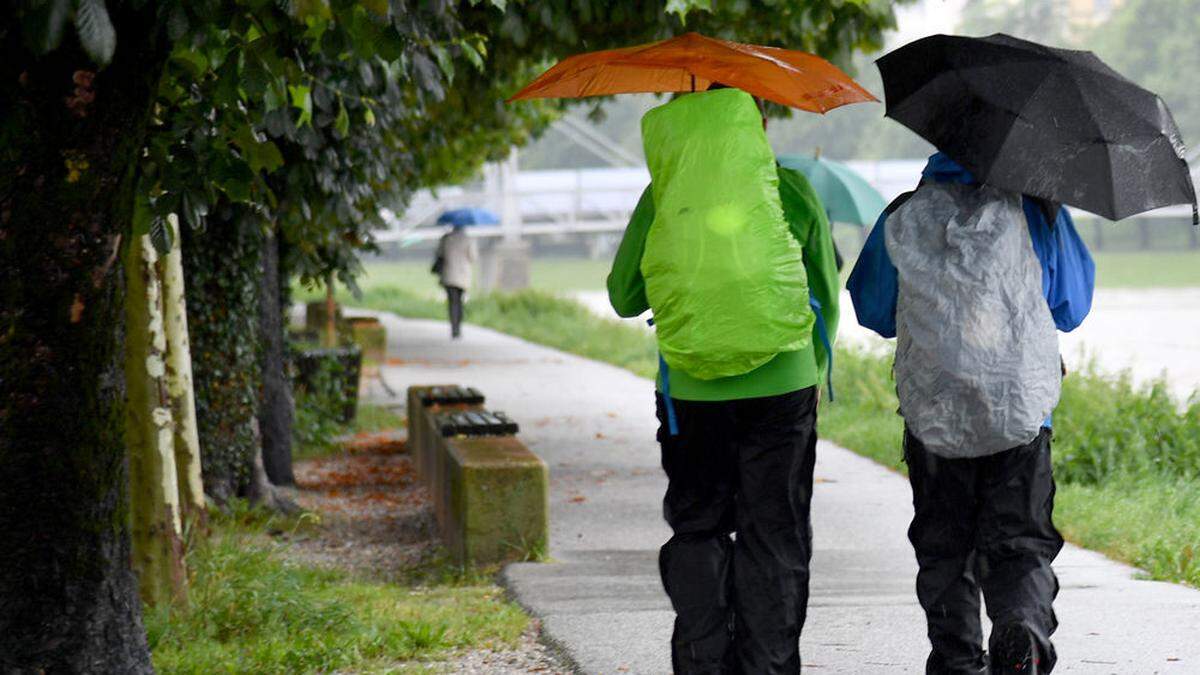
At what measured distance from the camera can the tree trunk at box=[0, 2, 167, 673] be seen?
4.00 m

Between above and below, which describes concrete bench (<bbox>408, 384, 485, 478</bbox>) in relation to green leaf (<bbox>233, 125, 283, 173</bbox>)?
below

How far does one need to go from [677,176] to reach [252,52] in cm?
121

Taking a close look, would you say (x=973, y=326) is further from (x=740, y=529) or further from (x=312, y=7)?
(x=312, y=7)

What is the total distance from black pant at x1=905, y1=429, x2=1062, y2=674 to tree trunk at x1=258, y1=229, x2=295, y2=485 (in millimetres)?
6253

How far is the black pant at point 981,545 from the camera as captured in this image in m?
4.20

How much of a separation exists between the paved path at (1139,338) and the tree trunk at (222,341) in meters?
6.08

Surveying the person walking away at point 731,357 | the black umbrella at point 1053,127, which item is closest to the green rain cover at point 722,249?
the person walking away at point 731,357

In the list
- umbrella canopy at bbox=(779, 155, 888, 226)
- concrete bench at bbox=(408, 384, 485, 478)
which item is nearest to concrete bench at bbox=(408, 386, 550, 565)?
concrete bench at bbox=(408, 384, 485, 478)

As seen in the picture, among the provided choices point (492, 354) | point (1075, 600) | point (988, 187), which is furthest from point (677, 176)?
point (492, 354)

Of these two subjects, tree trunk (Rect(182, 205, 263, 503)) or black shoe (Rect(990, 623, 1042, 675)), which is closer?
black shoe (Rect(990, 623, 1042, 675))

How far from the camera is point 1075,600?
19.7 ft

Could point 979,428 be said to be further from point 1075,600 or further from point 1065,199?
point 1075,600

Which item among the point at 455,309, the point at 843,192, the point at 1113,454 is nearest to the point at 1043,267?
the point at 1113,454

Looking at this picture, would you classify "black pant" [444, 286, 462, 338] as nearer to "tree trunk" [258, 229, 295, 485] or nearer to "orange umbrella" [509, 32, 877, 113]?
"tree trunk" [258, 229, 295, 485]
